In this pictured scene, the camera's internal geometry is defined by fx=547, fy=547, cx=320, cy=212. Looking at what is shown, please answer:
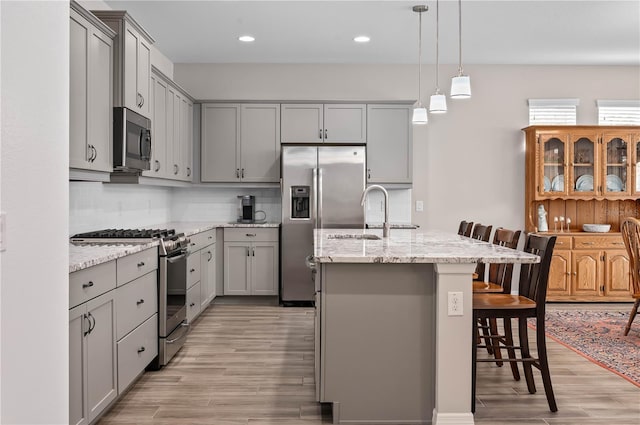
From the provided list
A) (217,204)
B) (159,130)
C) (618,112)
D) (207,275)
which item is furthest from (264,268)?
(618,112)

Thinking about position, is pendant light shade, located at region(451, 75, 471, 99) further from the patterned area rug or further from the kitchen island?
the patterned area rug

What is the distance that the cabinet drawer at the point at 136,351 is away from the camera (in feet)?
9.78

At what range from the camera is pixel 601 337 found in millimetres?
4582

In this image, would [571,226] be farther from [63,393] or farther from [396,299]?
[63,393]

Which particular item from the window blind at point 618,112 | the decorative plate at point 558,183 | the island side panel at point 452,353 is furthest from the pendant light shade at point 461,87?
the window blind at point 618,112

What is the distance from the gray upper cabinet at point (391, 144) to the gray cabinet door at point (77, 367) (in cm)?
420

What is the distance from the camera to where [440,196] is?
21.3 feet

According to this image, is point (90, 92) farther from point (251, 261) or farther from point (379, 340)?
point (251, 261)

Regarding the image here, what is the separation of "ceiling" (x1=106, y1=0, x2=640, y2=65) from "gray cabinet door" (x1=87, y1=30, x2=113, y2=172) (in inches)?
47.3

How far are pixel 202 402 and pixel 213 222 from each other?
137 inches

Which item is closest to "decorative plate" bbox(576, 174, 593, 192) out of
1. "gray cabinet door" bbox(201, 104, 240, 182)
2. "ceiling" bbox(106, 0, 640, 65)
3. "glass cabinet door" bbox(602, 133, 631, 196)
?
"glass cabinet door" bbox(602, 133, 631, 196)

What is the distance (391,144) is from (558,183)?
192cm

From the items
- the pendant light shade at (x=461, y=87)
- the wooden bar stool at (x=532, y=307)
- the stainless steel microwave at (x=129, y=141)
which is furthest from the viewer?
the stainless steel microwave at (x=129, y=141)

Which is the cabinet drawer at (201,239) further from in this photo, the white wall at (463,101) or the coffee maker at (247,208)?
the white wall at (463,101)
